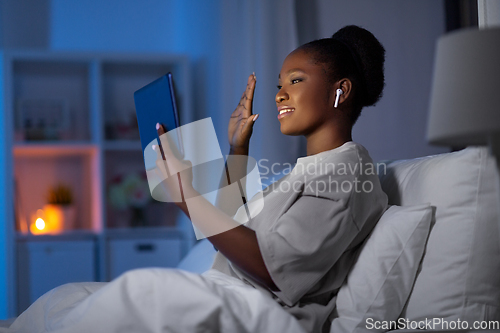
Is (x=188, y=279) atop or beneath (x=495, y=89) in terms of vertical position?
beneath

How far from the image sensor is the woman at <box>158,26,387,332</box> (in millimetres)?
950

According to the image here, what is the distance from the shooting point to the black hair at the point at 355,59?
125 cm

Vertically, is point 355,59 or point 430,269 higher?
point 355,59

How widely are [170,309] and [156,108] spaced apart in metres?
0.54

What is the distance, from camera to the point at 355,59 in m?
1.27


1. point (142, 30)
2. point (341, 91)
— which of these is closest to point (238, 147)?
point (341, 91)

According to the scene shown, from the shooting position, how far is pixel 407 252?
1.03m

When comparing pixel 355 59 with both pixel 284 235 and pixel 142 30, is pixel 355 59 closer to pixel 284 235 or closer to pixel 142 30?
pixel 284 235

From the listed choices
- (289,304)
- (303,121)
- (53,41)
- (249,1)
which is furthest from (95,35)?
(289,304)

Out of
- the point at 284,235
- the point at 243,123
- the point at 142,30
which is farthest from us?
the point at 142,30

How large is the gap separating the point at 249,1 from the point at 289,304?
5.68 ft

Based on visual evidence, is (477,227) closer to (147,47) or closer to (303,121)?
(303,121)

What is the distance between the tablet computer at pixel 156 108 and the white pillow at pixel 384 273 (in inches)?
18.0

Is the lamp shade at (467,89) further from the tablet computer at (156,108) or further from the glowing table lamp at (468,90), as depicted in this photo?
the tablet computer at (156,108)
